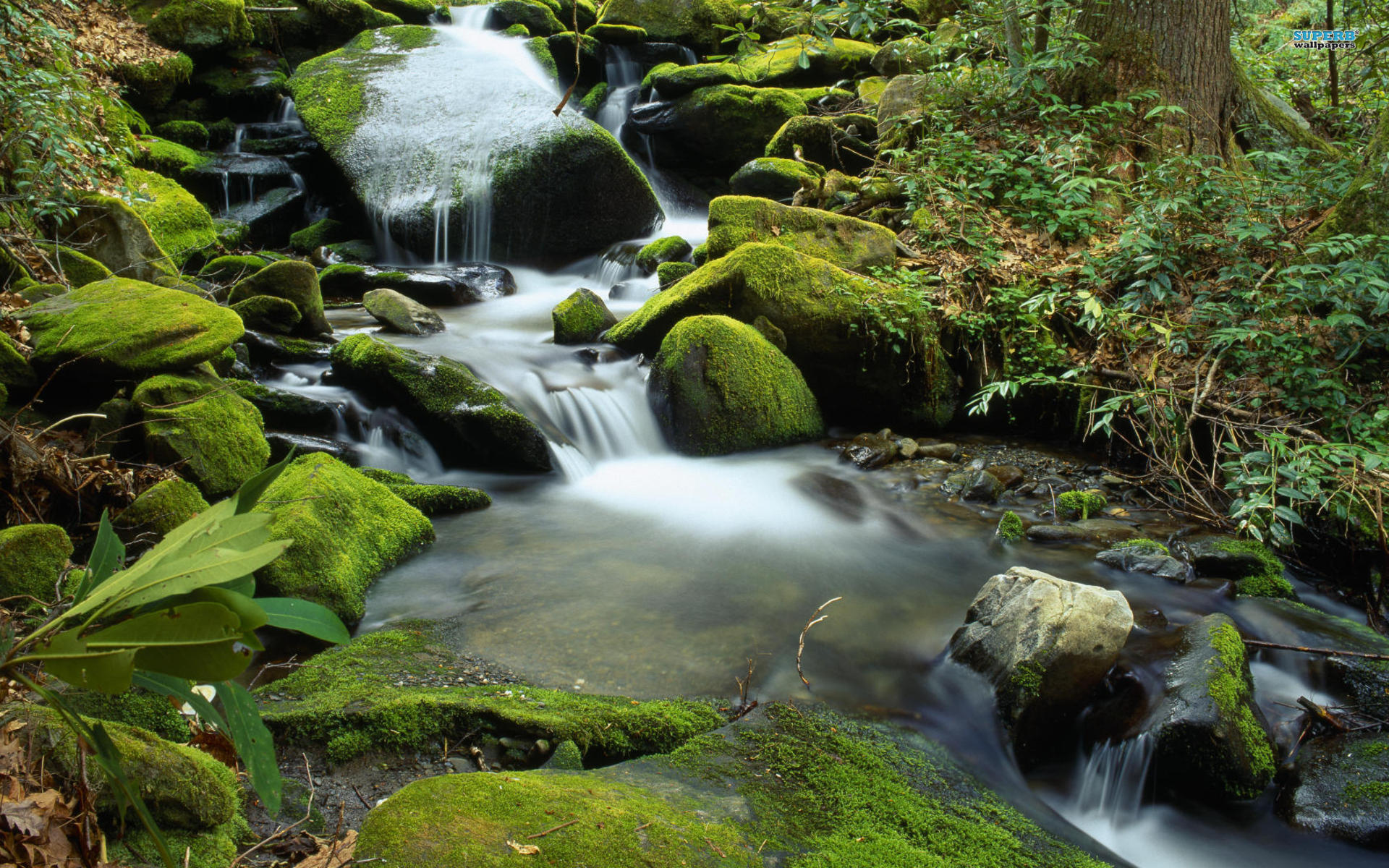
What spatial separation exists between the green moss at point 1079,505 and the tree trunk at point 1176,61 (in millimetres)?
4252

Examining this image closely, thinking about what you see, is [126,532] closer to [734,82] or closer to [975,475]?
[975,475]

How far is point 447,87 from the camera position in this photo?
43.7 ft

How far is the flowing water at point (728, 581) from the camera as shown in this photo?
3.25 m

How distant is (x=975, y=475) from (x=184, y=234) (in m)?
9.22

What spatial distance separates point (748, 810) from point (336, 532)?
2886 millimetres

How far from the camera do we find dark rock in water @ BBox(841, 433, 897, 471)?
22.2ft

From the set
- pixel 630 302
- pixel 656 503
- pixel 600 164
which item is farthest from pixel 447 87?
pixel 656 503

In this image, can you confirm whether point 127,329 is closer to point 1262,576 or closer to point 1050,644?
point 1050,644

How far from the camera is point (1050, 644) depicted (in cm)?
337

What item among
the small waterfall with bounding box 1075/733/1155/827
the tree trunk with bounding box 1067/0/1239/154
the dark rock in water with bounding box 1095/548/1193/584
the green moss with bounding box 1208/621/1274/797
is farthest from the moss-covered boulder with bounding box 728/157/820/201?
the small waterfall with bounding box 1075/733/1155/827

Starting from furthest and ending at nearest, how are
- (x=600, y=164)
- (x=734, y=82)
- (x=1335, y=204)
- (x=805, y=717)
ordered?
(x=734, y=82) < (x=600, y=164) < (x=1335, y=204) < (x=805, y=717)

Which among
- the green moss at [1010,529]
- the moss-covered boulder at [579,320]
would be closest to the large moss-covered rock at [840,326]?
the moss-covered boulder at [579,320]

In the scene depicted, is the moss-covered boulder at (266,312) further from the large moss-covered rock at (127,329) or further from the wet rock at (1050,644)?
the wet rock at (1050,644)

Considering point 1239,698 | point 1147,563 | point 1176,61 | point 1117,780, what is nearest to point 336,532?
point 1117,780
